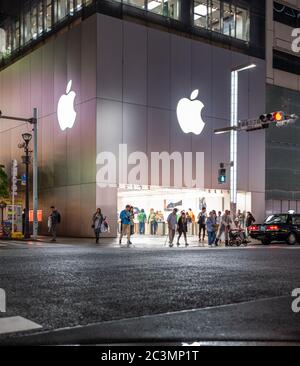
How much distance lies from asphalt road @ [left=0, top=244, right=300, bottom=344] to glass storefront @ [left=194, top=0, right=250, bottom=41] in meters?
25.9

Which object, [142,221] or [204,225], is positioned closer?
[204,225]

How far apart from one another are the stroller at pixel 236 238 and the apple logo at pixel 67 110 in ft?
39.9

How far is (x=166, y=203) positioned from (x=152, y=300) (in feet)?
93.0

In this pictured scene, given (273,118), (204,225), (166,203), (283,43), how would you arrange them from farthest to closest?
(283,43), (166,203), (204,225), (273,118)

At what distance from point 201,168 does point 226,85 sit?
237 inches

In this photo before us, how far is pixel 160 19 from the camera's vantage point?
32.1 m

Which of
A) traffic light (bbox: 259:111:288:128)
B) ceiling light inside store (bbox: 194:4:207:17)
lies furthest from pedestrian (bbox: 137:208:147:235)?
ceiling light inside store (bbox: 194:4:207:17)

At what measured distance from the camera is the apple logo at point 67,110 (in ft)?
102

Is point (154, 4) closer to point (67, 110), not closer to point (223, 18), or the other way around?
point (223, 18)

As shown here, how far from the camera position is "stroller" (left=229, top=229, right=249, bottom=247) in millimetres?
24031

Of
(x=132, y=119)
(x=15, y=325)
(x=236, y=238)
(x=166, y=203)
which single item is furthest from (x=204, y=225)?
(x=15, y=325)

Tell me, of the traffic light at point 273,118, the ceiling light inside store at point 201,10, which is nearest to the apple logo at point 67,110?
the ceiling light inside store at point 201,10

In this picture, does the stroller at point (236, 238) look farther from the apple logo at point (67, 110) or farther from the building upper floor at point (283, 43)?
the building upper floor at point (283, 43)

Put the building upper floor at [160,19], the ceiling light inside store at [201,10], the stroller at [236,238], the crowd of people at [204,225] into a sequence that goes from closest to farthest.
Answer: the crowd of people at [204,225]
the stroller at [236,238]
the building upper floor at [160,19]
the ceiling light inside store at [201,10]
